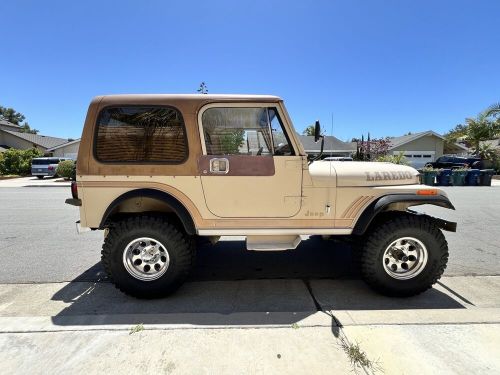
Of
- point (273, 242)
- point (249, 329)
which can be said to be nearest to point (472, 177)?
point (273, 242)

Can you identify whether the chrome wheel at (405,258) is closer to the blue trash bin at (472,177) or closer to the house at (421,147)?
the blue trash bin at (472,177)

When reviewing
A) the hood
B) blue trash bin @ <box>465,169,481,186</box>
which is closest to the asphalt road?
the hood

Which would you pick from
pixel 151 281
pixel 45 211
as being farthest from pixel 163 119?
pixel 45 211

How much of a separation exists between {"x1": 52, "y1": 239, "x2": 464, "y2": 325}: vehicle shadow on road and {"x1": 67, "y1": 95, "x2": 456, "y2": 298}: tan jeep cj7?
0.69 feet

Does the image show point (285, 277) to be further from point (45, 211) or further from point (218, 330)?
point (45, 211)

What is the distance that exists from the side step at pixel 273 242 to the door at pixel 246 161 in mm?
365

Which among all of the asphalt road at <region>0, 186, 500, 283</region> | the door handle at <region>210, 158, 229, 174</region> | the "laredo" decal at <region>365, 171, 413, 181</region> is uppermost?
the door handle at <region>210, 158, 229, 174</region>

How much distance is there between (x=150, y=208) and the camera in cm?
359

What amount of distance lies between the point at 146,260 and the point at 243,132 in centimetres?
177

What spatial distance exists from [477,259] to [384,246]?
2503mm

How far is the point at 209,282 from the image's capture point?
12.9ft

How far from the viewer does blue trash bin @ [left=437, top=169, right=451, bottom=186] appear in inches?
764

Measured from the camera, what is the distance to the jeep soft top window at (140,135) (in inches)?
132

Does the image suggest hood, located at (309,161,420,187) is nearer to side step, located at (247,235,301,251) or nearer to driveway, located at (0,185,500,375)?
side step, located at (247,235,301,251)
